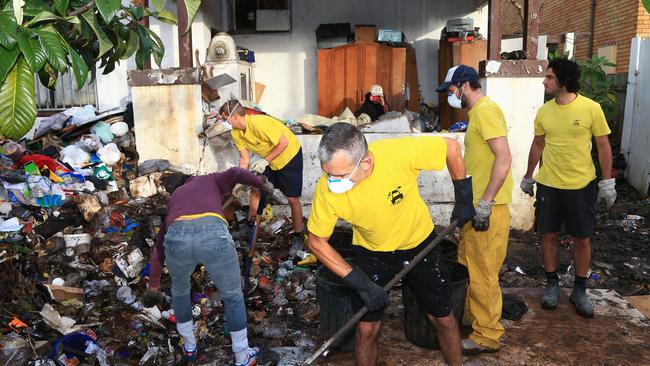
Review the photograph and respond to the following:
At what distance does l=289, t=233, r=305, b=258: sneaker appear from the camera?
6.03 meters

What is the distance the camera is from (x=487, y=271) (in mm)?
3543

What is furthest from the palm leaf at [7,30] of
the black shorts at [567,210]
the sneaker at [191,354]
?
the black shorts at [567,210]

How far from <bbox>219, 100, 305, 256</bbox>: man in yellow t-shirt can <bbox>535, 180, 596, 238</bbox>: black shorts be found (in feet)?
8.53

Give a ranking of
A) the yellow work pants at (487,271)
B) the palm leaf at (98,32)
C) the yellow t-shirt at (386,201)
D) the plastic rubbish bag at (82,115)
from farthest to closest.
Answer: the plastic rubbish bag at (82,115) → the yellow work pants at (487,271) → the yellow t-shirt at (386,201) → the palm leaf at (98,32)

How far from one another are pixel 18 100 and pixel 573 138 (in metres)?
3.85

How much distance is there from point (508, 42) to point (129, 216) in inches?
390

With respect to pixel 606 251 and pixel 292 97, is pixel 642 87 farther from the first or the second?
pixel 292 97

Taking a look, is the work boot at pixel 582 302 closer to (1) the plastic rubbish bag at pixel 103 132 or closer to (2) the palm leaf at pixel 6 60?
(2) the palm leaf at pixel 6 60

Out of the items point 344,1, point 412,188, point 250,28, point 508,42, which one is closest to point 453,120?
point 344,1

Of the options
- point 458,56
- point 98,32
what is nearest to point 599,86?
point 458,56

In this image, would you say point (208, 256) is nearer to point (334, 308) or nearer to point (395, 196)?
point (334, 308)

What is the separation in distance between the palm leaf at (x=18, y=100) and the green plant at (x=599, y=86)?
10.4 metres

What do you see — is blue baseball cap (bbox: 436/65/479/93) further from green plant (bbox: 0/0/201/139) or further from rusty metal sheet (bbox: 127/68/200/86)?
rusty metal sheet (bbox: 127/68/200/86)

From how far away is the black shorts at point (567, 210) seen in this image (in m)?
4.04
